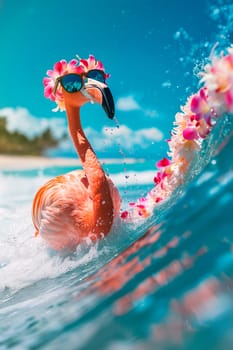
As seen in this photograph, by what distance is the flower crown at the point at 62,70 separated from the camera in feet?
6.45

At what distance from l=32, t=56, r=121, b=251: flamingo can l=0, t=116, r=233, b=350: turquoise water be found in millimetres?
183

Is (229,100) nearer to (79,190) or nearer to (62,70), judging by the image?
(79,190)

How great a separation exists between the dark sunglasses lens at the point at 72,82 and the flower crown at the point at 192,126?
417mm

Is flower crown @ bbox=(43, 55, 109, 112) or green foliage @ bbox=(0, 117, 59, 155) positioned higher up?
green foliage @ bbox=(0, 117, 59, 155)

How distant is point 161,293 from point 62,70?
1351mm

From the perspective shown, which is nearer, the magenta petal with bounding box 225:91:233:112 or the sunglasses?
the magenta petal with bounding box 225:91:233:112

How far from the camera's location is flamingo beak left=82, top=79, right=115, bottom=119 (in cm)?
175

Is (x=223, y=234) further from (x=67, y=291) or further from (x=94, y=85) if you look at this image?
(x=94, y=85)

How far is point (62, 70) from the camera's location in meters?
2.01

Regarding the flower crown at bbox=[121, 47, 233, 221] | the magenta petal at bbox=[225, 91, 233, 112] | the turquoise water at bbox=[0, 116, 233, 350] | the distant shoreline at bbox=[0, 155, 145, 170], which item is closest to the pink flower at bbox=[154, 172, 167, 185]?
the flower crown at bbox=[121, 47, 233, 221]

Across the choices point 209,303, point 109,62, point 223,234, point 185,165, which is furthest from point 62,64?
point 109,62

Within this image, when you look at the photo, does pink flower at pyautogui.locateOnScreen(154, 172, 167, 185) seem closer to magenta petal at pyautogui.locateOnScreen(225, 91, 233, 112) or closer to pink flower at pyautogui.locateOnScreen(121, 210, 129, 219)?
pink flower at pyautogui.locateOnScreen(121, 210, 129, 219)

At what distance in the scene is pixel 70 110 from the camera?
6.50ft

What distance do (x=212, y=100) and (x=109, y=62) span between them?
379 cm
